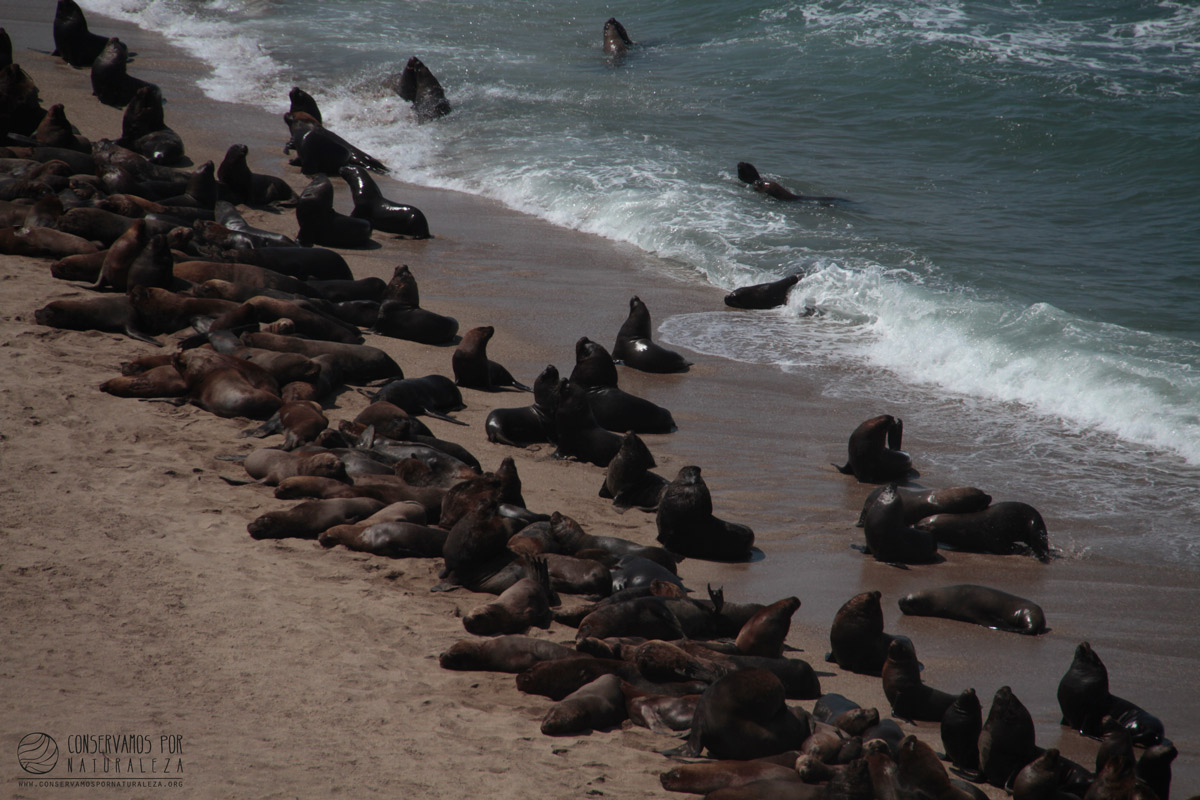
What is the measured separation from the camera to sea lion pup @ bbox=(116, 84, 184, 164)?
40.0ft

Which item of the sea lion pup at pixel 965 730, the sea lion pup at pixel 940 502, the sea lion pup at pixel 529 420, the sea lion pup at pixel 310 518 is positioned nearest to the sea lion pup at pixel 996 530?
the sea lion pup at pixel 940 502

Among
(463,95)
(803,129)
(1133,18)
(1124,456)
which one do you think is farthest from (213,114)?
(1133,18)

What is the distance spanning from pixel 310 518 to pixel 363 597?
0.76 meters

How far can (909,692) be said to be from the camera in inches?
164

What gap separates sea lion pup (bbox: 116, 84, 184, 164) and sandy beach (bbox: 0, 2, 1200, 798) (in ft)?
14.8

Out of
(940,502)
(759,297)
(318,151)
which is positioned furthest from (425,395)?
(318,151)

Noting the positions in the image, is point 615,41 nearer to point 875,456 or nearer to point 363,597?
point 875,456

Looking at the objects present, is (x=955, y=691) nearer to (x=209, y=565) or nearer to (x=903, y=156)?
(x=209, y=565)

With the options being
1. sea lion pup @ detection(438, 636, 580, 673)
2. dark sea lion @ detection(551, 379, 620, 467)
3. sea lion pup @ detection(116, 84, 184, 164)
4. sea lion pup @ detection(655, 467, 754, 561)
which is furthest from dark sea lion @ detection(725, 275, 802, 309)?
sea lion pup @ detection(116, 84, 184, 164)

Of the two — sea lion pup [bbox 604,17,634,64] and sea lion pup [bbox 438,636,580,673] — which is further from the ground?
sea lion pup [bbox 604,17,634,64]

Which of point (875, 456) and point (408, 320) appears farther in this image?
point (408, 320)

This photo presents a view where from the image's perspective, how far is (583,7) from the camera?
26578 mm

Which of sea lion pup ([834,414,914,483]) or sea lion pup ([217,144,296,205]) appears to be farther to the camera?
sea lion pup ([217,144,296,205])

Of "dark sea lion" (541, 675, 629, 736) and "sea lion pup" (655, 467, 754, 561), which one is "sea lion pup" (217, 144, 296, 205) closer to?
"sea lion pup" (655, 467, 754, 561)
